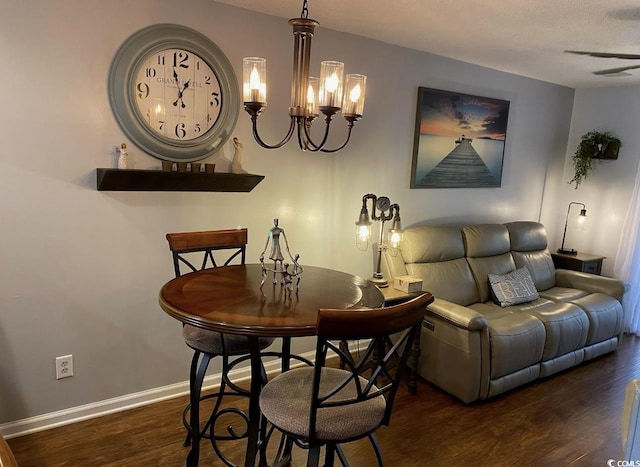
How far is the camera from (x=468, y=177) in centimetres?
384

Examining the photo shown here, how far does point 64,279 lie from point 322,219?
1627 mm

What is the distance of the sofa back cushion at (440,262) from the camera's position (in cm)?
325

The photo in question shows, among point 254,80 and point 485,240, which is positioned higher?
point 254,80

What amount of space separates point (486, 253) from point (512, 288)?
1.16ft

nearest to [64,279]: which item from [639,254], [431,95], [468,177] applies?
[431,95]

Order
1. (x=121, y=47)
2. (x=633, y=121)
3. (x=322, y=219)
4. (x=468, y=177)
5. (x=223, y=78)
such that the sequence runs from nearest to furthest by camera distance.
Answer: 1. (x=121, y=47)
2. (x=223, y=78)
3. (x=322, y=219)
4. (x=468, y=177)
5. (x=633, y=121)

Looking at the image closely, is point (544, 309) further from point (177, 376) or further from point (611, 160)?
point (177, 376)

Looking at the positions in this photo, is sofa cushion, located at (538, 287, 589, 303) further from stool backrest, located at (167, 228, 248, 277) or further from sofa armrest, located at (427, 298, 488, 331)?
stool backrest, located at (167, 228, 248, 277)

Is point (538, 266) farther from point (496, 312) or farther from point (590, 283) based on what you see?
point (496, 312)

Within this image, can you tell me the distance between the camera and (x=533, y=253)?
400 cm

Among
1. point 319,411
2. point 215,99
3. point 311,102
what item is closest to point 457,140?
point 215,99

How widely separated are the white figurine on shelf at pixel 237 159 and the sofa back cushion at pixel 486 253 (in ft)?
6.60

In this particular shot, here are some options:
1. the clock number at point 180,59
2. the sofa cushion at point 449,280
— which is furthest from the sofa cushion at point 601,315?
the clock number at point 180,59

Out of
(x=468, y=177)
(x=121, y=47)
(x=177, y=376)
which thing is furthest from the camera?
(x=468, y=177)
